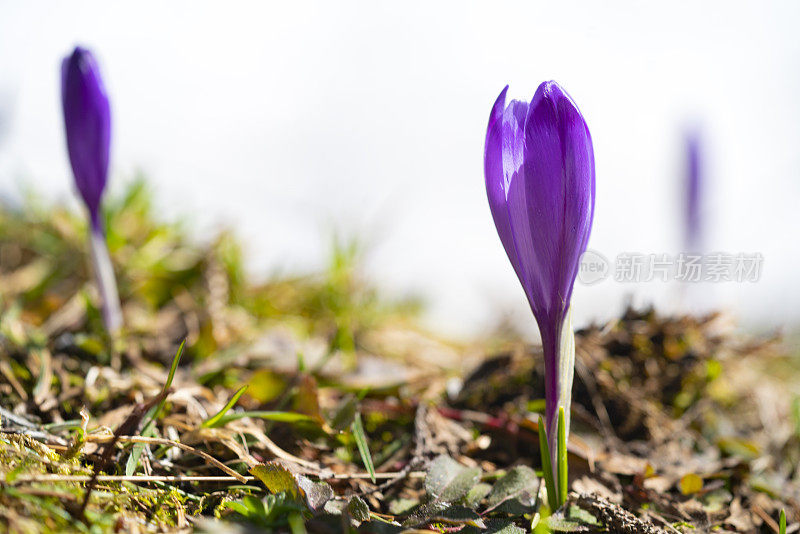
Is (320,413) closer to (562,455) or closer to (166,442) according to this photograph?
(166,442)

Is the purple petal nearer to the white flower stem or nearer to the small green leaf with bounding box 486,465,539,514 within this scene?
the small green leaf with bounding box 486,465,539,514

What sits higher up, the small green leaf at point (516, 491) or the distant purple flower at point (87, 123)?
the distant purple flower at point (87, 123)

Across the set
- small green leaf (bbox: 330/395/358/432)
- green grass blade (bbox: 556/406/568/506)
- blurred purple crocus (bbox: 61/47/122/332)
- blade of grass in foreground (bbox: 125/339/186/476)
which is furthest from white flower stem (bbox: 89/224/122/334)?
green grass blade (bbox: 556/406/568/506)

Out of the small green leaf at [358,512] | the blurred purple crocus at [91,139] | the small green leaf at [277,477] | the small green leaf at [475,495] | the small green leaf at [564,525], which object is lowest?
the small green leaf at [475,495]

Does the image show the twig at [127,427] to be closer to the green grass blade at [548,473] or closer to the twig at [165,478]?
the twig at [165,478]

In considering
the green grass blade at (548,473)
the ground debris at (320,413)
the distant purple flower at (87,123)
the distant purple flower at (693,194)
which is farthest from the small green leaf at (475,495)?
the distant purple flower at (693,194)

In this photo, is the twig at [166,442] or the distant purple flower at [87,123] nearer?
the twig at [166,442]

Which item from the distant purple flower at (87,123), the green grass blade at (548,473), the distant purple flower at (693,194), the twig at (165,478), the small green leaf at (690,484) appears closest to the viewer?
the twig at (165,478)
